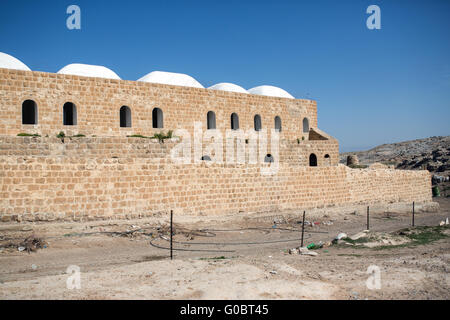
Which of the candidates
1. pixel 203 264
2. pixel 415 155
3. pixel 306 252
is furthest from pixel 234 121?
pixel 415 155

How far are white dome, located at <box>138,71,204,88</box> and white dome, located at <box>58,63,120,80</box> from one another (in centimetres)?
201

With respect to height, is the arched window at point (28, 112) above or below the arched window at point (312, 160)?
above

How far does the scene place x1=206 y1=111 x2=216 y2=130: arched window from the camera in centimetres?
1755

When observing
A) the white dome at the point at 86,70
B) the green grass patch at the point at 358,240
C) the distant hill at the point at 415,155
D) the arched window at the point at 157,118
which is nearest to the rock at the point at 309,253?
the green grass patch at the point at 358,240

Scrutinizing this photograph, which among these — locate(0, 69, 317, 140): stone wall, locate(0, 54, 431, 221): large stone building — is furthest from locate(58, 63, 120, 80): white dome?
locate(0, 69, 317, 140): stone wall

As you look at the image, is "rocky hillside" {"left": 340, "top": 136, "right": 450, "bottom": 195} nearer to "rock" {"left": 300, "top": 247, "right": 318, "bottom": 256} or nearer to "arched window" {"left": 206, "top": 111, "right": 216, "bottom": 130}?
"arched window" {"left": 206, "top": 111, "right": 216, "bottom": 130}

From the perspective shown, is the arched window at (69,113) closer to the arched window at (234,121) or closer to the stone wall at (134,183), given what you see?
the stone wall at (134,183)

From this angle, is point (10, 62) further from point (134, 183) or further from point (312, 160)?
point (312, 160)

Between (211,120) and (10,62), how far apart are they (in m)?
8.45

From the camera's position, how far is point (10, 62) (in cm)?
1440

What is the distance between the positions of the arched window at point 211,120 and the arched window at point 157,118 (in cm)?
244

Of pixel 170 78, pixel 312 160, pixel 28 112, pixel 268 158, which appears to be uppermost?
pixel 170 78

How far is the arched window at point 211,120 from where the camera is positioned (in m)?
17.5
